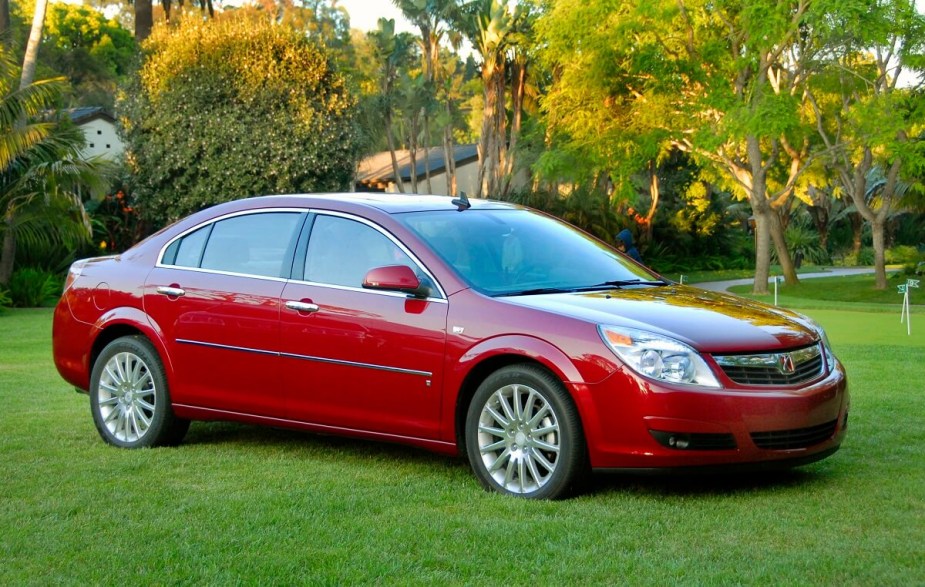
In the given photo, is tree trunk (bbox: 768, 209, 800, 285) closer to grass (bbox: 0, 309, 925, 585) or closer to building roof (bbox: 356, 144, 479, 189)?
building roof (bbox: 356, 144, 479, 189)

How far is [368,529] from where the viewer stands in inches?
220

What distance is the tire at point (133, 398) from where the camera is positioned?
7.87 m

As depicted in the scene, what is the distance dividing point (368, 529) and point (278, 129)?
30.4 m

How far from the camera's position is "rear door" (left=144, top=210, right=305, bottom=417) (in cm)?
734

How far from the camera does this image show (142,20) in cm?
4106

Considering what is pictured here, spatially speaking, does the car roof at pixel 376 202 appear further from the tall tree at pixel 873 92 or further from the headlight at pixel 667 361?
the tall tree at pixel 873 92

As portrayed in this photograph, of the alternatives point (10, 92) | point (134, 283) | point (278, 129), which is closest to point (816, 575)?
point (134, 283)

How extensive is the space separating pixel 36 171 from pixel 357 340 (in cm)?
2029

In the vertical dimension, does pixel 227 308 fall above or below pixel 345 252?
below

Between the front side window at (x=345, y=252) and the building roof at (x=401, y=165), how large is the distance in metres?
50.0

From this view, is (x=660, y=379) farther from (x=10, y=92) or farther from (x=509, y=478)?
(x=10, y=92)

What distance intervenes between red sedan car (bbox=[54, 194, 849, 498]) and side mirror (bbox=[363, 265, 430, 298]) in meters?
0.01

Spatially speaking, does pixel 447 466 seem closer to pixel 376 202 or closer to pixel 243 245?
pixel 376 202

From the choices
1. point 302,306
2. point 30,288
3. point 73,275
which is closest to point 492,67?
point 30,288
